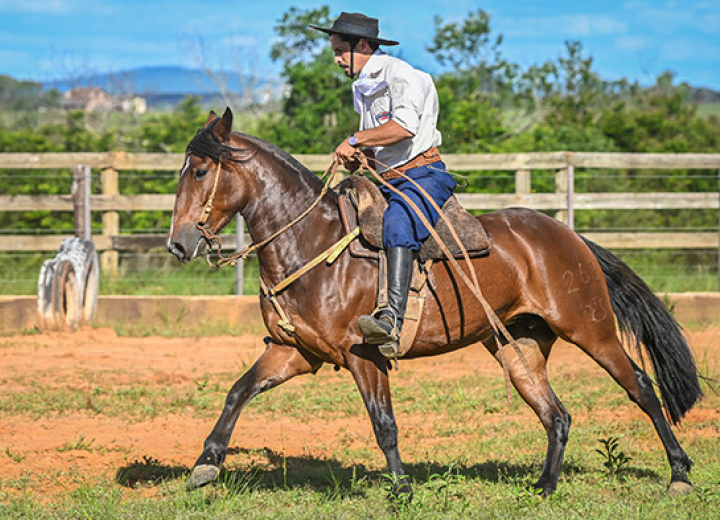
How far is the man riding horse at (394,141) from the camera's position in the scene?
5.17m

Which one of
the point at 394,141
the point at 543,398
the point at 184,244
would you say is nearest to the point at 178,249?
the point at 184,244

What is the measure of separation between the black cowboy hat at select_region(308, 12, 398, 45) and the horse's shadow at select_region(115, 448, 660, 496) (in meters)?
2.65

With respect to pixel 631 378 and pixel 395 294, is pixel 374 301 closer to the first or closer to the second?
pixel 395 294

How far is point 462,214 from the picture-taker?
556 cm

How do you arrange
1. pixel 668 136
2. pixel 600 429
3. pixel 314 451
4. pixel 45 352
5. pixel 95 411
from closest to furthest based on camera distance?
1. pixel 314 451
2. pixel 600 429
3. pixel 95 411
4. pixel 45 352
5. pixel 668 136

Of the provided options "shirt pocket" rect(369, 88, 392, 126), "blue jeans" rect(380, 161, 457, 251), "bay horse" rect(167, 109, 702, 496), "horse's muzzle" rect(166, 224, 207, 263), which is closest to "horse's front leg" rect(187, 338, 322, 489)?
"bay horse" rect(167, 109, 702, 496)

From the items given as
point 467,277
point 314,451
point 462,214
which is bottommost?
point 314,451

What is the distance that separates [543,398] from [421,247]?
1426 millimetres

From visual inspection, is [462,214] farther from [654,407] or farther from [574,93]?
[574,93]

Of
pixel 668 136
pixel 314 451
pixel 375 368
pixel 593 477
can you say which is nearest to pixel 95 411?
pixel 314 451

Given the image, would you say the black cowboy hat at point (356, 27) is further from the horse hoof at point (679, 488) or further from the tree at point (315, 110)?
the tree at point (315, 110)

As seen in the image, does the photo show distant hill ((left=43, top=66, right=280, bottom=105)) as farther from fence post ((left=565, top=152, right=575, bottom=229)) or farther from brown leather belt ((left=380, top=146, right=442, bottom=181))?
brown leather belt ((left=380, top=146, right=442, bottom=181))

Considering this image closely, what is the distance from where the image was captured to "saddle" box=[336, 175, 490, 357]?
5.27 metres

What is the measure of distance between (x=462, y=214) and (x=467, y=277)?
0.40m
